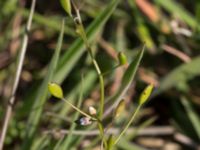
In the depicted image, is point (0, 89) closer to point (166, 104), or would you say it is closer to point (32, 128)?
point (32, 128)

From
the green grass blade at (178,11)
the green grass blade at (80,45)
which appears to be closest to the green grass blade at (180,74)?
the green grass blade at (178,11)

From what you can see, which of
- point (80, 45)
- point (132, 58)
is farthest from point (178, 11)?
Answer: point (80, 45)

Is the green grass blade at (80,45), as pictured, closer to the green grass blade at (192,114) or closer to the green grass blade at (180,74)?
the green grass blade at (180,74)

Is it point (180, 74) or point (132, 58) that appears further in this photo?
point (132, 58)

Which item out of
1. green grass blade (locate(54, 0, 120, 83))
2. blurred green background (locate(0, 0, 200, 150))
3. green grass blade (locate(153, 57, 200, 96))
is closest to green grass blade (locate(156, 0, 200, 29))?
blurred green background (locate(0, 0, 200, 150))

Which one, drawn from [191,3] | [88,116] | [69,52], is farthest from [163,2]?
[88,116]

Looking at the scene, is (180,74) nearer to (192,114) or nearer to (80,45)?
(192,114)
